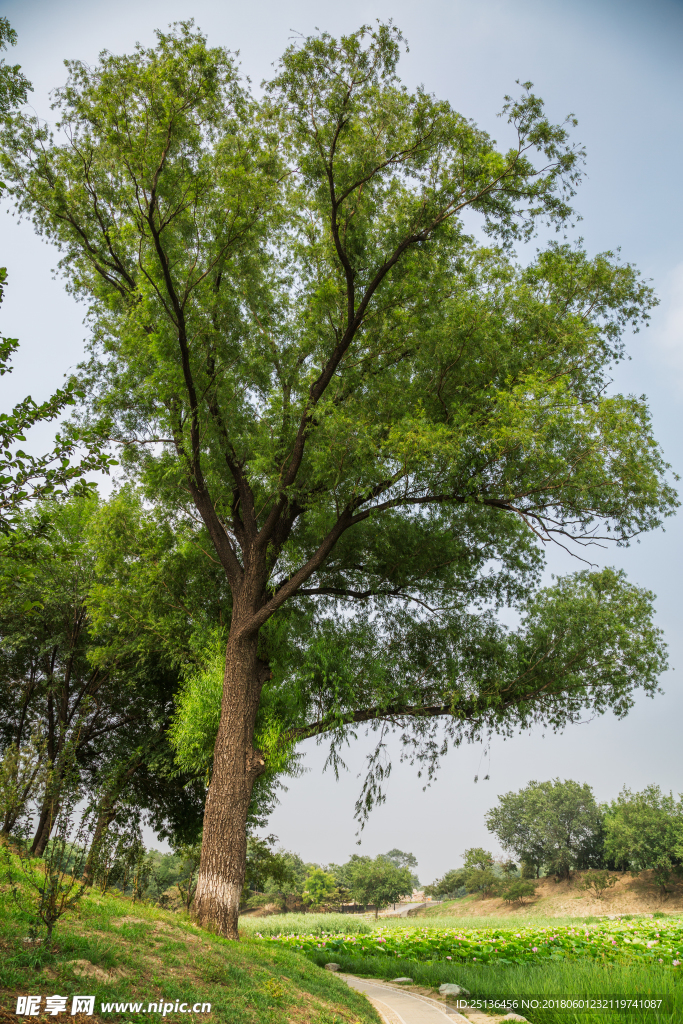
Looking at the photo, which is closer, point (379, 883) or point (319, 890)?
point (319, 890)

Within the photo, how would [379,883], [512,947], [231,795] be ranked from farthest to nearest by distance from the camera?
1. [379,883]
2. [512,947]
3. [231,795]

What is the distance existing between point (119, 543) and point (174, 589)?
1463 millimetres

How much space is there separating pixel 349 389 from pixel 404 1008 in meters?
9.57

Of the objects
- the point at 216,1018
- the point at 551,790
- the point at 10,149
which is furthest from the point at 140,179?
the point at 551,790

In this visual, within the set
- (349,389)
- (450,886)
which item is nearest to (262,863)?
(349,389)

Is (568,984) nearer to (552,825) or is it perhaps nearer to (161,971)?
(161,971)

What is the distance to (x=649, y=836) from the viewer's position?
131 feet

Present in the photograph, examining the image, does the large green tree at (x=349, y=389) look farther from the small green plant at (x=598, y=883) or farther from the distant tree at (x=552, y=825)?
the distant tree at (x=552, y=825)

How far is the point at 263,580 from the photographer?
36.3ft

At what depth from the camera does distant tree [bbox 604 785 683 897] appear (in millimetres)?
38969

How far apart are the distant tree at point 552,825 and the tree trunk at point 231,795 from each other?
50.2 m

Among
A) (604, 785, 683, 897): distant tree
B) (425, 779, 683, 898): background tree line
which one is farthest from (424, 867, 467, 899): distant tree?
(604, 785, 683, 897): distant tree

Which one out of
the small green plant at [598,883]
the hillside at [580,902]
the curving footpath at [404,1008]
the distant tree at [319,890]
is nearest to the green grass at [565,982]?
the curving footpath at [404,1008]

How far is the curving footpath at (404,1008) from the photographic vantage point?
6469mm
